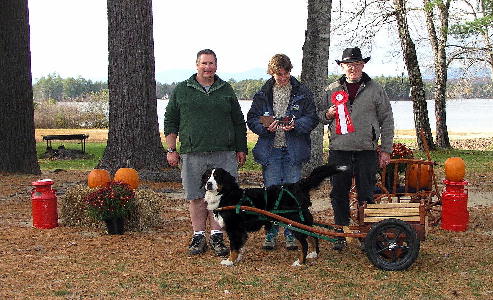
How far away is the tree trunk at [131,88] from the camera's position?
556 inches

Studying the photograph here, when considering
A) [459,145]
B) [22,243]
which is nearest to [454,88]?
[459,145]

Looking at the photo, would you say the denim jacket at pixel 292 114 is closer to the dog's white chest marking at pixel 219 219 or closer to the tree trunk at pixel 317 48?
the dog's white chest marking at pixel 219 219

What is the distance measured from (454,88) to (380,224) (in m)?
25.9

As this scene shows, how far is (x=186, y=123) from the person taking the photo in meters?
7.76

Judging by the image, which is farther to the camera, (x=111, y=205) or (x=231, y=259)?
(x=111, y=205)

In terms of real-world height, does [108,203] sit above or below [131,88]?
below

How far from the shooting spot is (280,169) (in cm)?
781

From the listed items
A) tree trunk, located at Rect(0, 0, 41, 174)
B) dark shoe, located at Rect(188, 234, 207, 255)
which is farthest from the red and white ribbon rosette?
tree trunk, located at Rect(0, 0, 41, 174)

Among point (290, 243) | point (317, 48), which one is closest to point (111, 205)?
point (290, 243)

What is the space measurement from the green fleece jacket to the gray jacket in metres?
1.07

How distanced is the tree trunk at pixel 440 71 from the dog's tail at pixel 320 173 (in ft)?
66.9

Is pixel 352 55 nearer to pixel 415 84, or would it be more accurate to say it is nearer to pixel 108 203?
pixel 108 203

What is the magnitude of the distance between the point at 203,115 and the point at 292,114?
0.97 m

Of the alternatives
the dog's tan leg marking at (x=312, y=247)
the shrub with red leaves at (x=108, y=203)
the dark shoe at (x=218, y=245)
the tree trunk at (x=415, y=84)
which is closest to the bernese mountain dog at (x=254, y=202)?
the dog's tan leg marking at (x=312, y=247)
